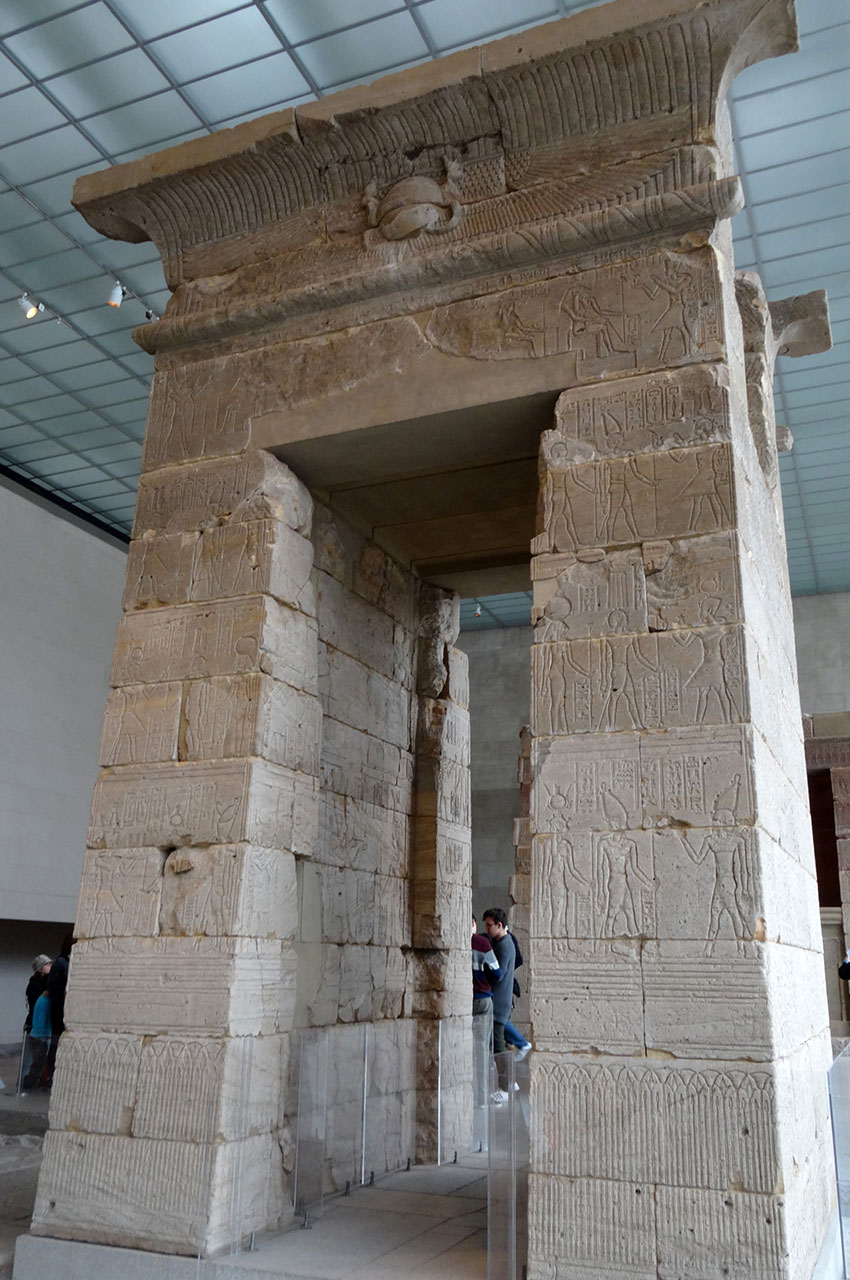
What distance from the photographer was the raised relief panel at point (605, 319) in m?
4.56

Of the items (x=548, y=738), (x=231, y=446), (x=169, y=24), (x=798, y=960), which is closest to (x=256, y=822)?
(x=548, y=738)

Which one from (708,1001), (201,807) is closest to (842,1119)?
(708,1001)

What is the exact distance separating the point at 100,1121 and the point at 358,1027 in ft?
4.71

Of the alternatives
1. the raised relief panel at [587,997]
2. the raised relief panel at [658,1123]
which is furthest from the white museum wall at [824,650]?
the raised relief panel at [658,1123]

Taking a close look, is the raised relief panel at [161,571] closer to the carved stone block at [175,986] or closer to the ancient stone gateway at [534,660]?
the ancient stone gateway at [534,660]

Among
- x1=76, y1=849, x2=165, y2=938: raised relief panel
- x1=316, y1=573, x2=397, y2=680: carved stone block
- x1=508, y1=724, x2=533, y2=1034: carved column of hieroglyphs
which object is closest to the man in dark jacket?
x1=316, y1=573, x2=397, y2=680: carved stone block

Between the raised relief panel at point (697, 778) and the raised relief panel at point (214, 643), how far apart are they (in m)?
1.86

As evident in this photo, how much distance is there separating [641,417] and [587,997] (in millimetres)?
2425

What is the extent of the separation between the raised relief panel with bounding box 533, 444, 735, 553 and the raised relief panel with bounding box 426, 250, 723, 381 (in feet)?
1.56

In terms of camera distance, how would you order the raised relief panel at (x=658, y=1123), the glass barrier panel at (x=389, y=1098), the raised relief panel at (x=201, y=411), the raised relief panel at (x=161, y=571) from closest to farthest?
the raised relief panel at (x=658, y=1123), the raised relief panel at (x=161, y=571), the raised relief panel at (x=201, y=411), the glass barrier panel at (x=389, y=1098)

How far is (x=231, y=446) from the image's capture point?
534 cm

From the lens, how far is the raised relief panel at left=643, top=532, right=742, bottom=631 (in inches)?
162

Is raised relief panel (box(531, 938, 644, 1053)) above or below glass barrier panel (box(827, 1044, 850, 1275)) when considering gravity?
above

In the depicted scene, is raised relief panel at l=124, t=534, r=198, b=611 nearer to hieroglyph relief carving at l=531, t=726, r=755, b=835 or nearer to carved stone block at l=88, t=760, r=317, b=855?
carved stone block at l=88, t=760, r=317, b=855
